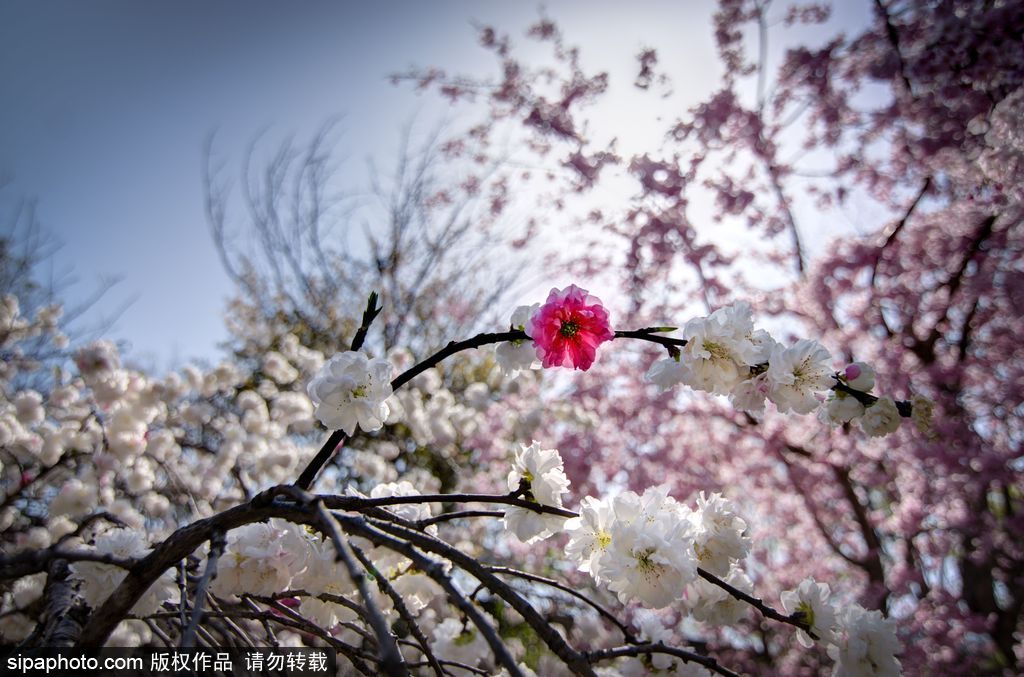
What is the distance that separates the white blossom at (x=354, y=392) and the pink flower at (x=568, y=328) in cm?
32

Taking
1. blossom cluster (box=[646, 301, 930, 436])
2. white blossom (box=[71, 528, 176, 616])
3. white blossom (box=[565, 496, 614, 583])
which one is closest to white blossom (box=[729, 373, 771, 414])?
blossom cluster (box=[646, 301, 930, 436])

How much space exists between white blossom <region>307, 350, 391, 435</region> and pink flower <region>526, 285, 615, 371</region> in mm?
323

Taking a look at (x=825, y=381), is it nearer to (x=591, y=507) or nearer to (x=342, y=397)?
(x=591, y=507)

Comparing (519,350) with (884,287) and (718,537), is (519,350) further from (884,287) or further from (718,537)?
(884,287)

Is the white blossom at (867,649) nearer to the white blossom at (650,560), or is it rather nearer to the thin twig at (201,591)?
the white blossom at (650,560)

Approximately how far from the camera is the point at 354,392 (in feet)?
3.81

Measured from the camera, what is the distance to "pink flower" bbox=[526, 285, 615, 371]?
1.17 meters

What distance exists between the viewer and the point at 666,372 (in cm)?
119

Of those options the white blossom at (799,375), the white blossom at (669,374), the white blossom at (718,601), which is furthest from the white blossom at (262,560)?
the white blossom at (799,375)

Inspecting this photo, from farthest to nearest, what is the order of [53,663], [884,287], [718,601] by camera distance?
[884,287]
[718,601]
[53,663]

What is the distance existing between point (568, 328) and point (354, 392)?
0.46 meters

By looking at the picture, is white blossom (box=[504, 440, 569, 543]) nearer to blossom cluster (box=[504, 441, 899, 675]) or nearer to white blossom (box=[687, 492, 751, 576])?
blossom cluster (box=[504, 441, 899, 675])

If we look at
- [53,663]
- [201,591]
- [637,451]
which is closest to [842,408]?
[201,591]

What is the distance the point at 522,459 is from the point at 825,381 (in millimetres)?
656
